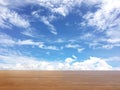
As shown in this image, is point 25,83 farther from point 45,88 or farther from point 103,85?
point 103,85

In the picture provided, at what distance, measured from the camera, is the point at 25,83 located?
2.85 ft

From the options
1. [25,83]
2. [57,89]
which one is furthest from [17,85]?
[57,89]

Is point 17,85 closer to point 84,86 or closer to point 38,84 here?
point 38,84

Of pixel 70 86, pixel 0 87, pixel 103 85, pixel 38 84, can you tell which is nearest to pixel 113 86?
pixel 103 85

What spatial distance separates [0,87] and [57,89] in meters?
0.17

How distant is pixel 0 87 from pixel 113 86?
0.36m

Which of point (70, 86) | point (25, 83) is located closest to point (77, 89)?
point (70, 86)

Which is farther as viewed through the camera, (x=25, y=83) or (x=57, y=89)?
(x=25, y=83)

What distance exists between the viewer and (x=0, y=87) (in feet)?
2.54

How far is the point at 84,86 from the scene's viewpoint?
817 millimetres

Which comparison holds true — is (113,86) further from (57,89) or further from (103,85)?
(57,89)

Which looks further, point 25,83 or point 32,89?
point 25,83

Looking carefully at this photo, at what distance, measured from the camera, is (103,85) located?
0.84 metres

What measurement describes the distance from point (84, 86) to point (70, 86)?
0.04 m
